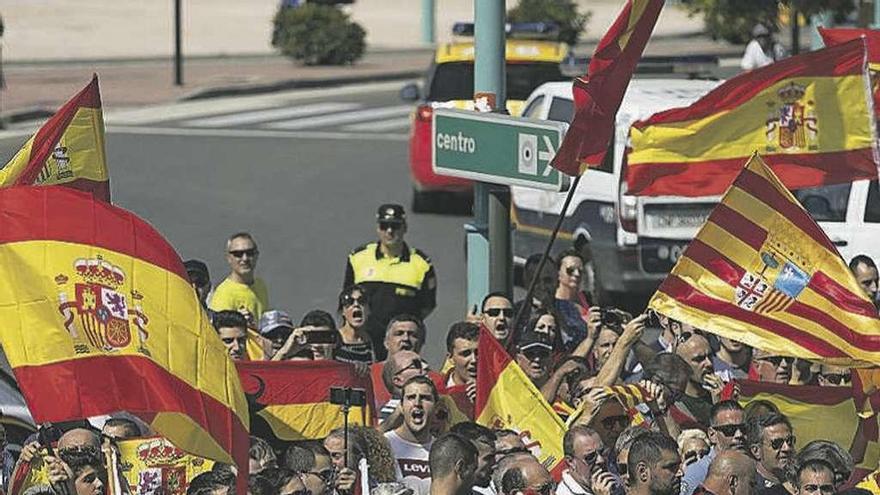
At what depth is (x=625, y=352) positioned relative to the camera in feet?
37.2

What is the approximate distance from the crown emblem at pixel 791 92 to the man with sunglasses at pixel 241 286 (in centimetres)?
312

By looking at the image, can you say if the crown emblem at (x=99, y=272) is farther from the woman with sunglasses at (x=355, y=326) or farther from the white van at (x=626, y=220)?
the white van at (x=626, y=220)

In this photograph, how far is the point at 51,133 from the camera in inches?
388

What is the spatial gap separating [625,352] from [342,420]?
143cm

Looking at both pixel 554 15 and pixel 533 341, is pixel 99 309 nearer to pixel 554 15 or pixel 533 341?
pixel 533 341

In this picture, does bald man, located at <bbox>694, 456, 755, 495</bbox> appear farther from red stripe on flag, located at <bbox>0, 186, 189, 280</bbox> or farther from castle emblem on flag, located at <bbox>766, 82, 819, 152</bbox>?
castle emblem on flag, located at <bbox>766, 82, 819, 152</bbox>

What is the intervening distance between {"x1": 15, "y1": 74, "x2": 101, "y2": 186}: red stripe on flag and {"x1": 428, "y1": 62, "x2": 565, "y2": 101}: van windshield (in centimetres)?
1240

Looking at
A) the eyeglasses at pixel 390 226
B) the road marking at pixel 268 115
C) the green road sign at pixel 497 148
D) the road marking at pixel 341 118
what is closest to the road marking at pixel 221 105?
the road marking at pixel 268 115

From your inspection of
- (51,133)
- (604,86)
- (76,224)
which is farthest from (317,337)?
(76,224)

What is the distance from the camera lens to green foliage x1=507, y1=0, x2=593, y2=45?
41062 millimetres

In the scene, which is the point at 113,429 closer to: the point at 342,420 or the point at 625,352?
the point at 342,420

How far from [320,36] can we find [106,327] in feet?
109

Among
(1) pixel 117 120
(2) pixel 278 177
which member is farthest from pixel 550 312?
(1) pixel 117 120

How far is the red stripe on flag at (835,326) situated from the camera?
34.8ft
